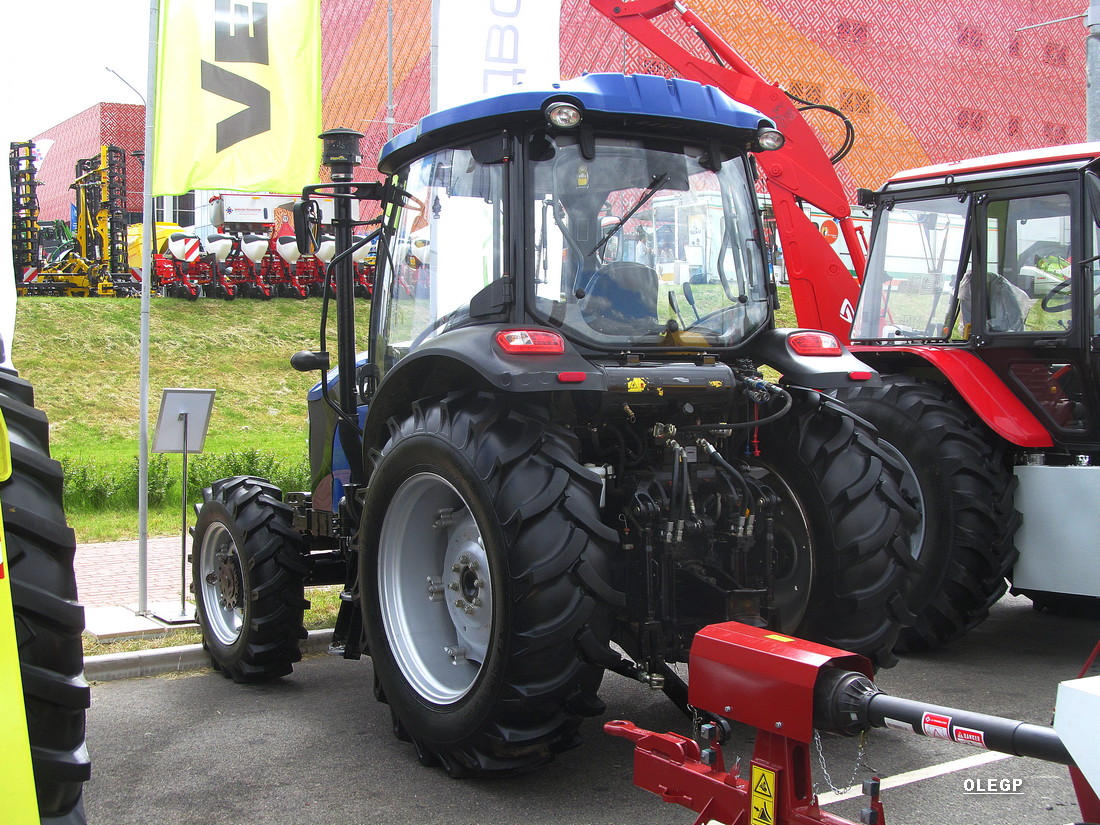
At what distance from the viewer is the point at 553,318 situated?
4449mm

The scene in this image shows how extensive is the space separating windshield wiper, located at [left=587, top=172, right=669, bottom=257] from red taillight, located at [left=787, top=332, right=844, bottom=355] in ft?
2.94

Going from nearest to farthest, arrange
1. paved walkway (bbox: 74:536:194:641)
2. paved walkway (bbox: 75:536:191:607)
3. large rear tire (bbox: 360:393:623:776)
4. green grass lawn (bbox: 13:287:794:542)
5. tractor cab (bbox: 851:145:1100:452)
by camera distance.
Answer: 1. large rear tire (bbox: 360:393:623:776)
2. tractor cab (bbox: 851:145:1100:452)
3. paved walkway (bbox: 74:536:194:641)
4. paved walkway (bbox: 75:536:191:607)
5. green grass lawn (bbox: 13:287:794:542)

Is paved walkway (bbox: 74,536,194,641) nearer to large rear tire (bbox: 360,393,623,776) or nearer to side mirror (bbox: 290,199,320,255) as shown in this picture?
large rear tire (bbox: 360,393,623,776)

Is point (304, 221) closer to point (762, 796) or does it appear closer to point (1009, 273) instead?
point (762, 796)

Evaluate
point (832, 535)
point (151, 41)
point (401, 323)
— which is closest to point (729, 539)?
point (832, 535)

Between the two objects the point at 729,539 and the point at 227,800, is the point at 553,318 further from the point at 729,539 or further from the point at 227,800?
the point at 227,800

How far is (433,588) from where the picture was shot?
187 inches

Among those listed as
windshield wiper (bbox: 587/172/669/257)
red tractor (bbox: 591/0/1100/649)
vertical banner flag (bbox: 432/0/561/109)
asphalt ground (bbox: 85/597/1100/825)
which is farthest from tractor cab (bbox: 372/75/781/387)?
vertical banner flag (bbox: 432/0/561/109)

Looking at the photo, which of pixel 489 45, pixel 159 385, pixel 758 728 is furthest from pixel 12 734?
pixel 159 385

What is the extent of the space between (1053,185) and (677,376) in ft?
11.4

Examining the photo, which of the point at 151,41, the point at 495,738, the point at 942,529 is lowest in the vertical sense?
the point at 495,738

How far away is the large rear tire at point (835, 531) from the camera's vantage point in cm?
463

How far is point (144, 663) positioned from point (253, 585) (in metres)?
1.00

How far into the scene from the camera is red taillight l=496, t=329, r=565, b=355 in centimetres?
407
